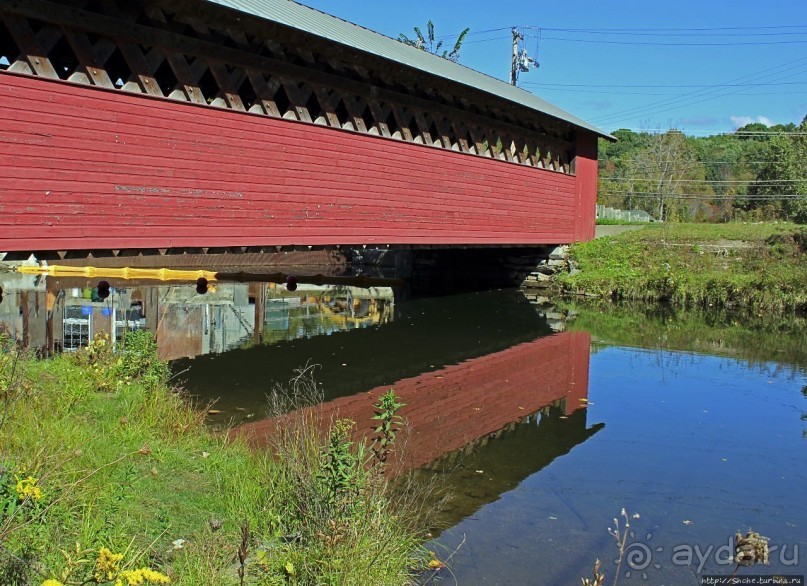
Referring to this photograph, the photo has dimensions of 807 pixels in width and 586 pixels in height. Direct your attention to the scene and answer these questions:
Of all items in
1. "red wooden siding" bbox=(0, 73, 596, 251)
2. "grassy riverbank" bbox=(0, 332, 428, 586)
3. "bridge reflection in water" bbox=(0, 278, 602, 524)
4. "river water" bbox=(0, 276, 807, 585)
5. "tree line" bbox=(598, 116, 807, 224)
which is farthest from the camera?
"tree line" bbox=(598, 116, 807, 224)

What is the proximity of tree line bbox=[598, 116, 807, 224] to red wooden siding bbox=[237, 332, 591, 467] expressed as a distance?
3208 cm

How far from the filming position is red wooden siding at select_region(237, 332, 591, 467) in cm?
692

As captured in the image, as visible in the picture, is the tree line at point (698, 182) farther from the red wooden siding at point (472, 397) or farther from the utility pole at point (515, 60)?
the red wooden siding at point (472, 397)

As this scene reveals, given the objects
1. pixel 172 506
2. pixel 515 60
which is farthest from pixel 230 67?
pixel 515 60

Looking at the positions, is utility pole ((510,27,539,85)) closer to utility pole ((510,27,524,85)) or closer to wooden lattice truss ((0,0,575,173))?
utility pole ((510,27,524,85))

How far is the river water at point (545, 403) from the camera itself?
4.84 metres

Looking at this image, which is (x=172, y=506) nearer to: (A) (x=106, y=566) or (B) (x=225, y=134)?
(A) (x=106, y=566)

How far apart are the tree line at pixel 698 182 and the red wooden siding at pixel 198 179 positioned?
99.7ft

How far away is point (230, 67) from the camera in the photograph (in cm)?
1047

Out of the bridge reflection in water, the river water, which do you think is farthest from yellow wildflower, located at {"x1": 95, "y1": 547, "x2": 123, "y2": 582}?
the bridge reflection in water

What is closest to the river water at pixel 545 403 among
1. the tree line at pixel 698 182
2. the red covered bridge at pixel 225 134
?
the red covered bridge at pixel 225 134

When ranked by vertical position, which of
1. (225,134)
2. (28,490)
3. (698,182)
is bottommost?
(28,490)

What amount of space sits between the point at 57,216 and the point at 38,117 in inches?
40.7

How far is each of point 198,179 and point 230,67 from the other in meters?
1.64
